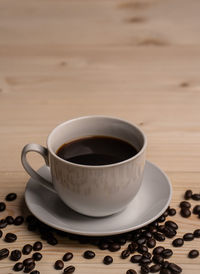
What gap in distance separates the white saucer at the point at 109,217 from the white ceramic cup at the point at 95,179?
3cm

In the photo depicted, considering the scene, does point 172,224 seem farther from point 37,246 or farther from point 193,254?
point 37,246

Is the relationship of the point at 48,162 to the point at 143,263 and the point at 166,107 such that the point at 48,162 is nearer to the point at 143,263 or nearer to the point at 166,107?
the point at 143,263

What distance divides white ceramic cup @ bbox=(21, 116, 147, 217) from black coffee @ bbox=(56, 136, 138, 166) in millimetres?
22

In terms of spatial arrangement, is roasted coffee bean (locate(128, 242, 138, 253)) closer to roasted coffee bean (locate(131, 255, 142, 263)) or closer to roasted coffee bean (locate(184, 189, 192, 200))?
roasted coffee bean (locate(131, 255, 142, 263))

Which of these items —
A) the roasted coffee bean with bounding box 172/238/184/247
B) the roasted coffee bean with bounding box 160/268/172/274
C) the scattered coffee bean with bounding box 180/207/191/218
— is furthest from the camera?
the scattered coffee bean with bounding box 180/207/191/218

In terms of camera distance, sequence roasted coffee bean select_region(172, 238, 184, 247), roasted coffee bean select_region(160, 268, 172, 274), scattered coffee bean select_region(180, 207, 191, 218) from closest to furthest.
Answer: roasted coffee bean select_region(160, 268, 172, 274) < roasted coffee bean select_region(172, 238, 184, 247) < scattered coffee bean select_region(180, 207, 191, 218)

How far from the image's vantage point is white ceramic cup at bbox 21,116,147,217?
4.22 feet

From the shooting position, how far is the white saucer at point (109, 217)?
4.36 ft

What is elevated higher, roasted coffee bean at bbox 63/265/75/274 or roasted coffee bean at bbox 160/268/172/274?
roasted coffee bean at bbox 160/268/172/274

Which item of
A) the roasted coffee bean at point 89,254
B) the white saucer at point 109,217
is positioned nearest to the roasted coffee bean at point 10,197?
the white saucer at point 109,217

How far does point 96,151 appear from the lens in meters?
1.42

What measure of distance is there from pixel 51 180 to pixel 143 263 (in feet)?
1.22

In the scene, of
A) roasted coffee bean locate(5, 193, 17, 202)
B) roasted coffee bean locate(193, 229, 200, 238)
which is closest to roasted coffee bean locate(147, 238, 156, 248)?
roasted coffee bean locate(193, 229, 200, 238)

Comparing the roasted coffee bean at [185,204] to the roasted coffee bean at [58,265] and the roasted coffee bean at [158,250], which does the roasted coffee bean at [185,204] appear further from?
the roasted coffee bean at [58,265]
